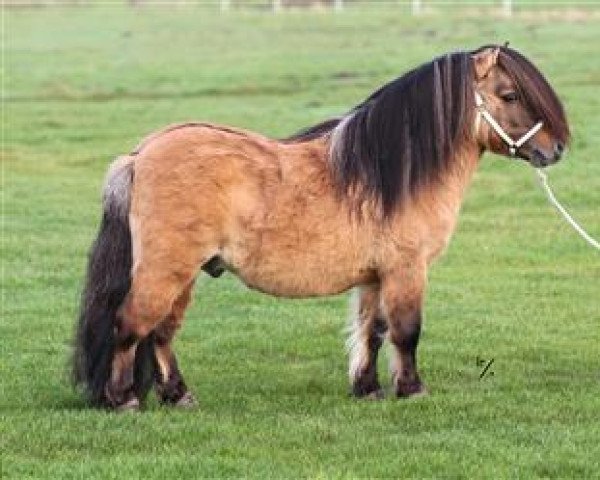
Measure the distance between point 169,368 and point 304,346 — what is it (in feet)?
7.11

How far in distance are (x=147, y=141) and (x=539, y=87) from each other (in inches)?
92.3

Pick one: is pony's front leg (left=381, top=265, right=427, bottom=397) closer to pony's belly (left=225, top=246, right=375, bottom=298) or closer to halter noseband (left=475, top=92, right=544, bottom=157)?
pony's belly (left=225, top=246, right=375, bottom=298)

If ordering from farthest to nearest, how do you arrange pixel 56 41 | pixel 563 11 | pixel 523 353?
pixel 563 11, pixel 56 41, pixel 523 353

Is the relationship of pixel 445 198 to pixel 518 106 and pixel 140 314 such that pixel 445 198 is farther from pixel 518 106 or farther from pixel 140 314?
pixel 140 314

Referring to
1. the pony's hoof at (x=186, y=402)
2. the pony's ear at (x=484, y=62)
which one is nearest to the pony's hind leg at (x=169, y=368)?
the pony's hoof at (x=186, y=402)

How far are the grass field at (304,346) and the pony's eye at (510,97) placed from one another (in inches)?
70.7

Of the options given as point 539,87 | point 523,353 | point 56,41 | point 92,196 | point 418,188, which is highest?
point 539,87

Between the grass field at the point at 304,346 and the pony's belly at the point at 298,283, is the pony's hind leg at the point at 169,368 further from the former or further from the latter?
the pony's belly at the point at 298,283

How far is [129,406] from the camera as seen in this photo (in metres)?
8.56

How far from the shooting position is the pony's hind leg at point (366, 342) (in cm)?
918

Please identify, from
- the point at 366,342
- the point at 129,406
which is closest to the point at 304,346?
the point at 366,342

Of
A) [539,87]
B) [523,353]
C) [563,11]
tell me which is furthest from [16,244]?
[563,11]

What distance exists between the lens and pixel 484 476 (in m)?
7.12

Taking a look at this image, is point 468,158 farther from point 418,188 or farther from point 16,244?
point 16,244
